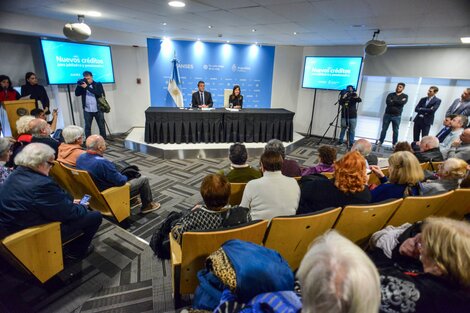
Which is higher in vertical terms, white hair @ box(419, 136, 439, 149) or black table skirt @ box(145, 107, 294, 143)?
white hair @ box(419, 136, 439, 149)

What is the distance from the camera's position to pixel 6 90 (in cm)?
447

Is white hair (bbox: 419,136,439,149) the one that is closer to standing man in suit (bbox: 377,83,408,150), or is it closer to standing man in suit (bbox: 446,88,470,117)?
standing man in suit (bbox: 446,88,470,117)

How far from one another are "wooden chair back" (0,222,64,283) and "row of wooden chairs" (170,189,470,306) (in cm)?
92

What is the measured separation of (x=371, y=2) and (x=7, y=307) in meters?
4.30

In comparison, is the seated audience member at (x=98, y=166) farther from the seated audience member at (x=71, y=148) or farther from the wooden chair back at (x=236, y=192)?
the wooden chair back at (x=236, y=192)

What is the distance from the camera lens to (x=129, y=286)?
2.05 metres

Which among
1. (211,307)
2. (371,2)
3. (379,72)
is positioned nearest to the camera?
(211,307)

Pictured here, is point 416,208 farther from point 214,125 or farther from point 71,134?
point 214,125

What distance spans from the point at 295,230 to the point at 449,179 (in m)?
1.74

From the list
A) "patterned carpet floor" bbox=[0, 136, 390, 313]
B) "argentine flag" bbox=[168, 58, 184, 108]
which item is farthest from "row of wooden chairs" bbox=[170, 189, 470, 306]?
"argentine flag" bbox=[168, 58, 184, 108]

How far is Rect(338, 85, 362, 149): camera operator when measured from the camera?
6230 mm

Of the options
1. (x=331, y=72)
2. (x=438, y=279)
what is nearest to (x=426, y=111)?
(x=331, y=72)

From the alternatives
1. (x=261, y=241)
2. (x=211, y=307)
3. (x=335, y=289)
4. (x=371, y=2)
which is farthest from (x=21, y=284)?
(x=371, y=2)

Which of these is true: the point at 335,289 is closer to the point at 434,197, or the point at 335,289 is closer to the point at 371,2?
the point at 434,197
